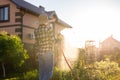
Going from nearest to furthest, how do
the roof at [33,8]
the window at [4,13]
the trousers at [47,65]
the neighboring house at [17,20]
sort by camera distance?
the trousers at [47,65], the neighboring house at [17,20], the roof at [33,8], the window at [4,13]

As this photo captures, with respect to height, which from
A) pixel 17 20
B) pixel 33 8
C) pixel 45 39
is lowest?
pixel 45 39

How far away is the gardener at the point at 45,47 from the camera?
6.25 m

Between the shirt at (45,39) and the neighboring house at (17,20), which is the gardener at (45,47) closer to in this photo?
the shirt at (45,39)

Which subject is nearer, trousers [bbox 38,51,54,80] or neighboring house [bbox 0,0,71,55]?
trousers [bbox 38,51,54,80]

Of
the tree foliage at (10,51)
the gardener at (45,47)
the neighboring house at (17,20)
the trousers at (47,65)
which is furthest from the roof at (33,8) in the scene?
the trousers at (47,65)

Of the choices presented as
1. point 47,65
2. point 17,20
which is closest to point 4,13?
point 17,20

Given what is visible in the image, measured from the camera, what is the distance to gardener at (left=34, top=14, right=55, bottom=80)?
6246mm

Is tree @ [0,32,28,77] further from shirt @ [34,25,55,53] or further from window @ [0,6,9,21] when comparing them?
shirt @ [34,25,55,53]

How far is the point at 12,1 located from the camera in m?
23.7

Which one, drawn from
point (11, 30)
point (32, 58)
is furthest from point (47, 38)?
point (11, 30)

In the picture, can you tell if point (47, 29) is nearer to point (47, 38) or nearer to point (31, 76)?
point (47, 38)

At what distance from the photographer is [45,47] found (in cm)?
630

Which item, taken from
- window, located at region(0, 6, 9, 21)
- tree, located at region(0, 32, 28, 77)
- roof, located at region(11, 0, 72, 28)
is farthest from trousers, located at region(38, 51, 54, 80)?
window, located at region(0, 6, 9, 21)

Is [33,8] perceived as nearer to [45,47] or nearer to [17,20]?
[17,20]
